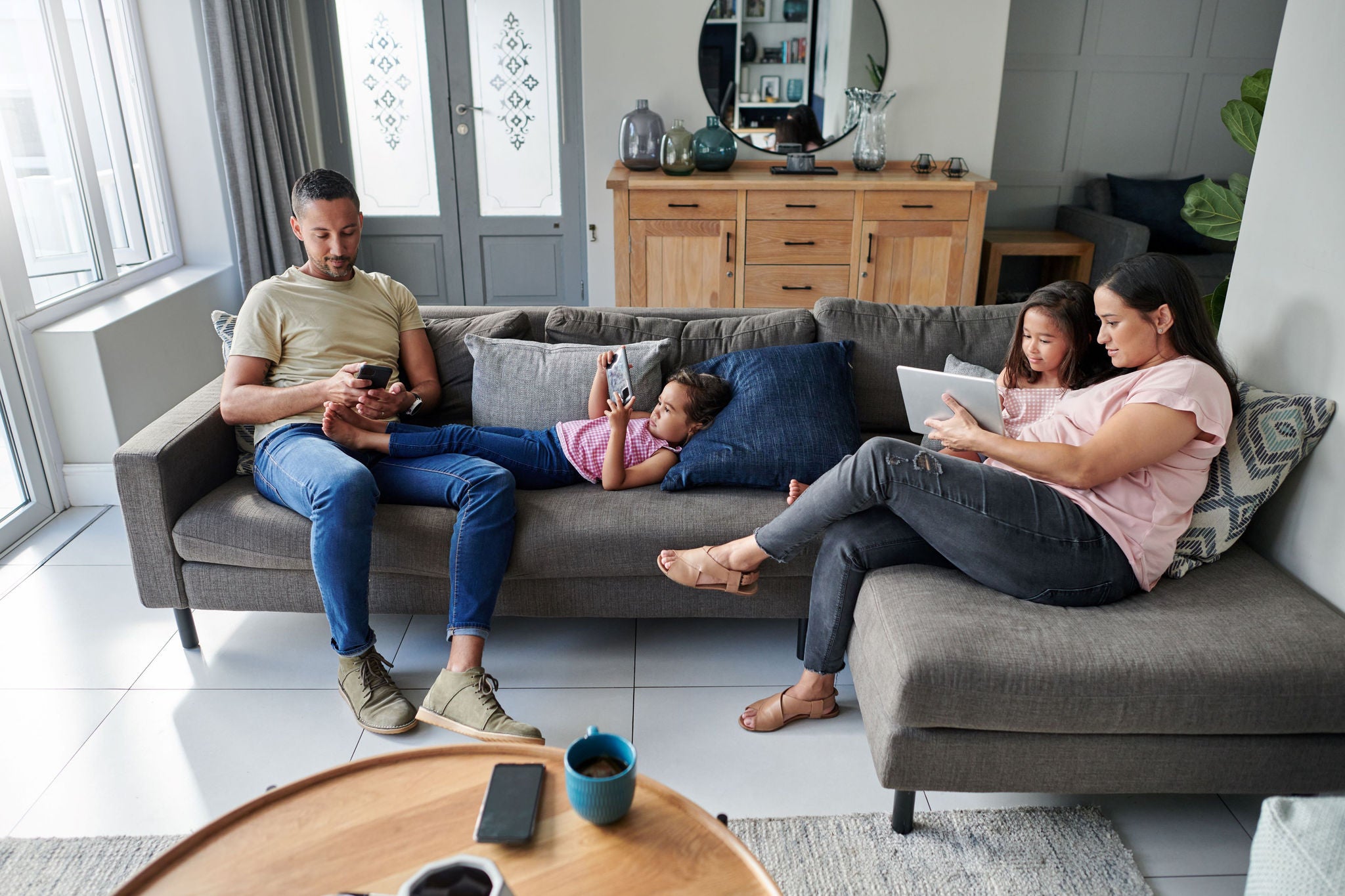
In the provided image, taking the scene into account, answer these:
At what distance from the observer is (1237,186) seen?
2850 millimetres

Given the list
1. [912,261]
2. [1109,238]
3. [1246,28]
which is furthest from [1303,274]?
[1246,28]

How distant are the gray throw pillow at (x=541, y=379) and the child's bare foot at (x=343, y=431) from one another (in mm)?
324

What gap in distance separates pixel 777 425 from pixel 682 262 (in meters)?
1.97

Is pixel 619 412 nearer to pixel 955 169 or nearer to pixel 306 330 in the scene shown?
pixel 306 330

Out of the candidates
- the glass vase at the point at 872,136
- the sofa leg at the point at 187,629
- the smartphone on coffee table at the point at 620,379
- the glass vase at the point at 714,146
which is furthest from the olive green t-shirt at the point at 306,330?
the glass vase at the point at 872,136

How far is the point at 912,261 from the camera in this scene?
3994 millimetres

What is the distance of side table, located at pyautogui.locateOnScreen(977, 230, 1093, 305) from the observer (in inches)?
170

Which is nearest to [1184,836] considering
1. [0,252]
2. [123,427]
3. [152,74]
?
[123,427]

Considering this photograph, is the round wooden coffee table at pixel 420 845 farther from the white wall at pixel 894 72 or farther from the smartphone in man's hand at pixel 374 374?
the white wall at pixel 894 72

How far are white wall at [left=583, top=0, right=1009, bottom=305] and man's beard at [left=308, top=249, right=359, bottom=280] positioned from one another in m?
2.03

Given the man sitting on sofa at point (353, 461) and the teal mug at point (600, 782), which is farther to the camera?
the man sitting on sofa at point (353, 461)

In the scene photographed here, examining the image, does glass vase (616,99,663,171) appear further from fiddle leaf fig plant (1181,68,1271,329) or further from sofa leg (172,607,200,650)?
sofa leg (172,607,200,650)

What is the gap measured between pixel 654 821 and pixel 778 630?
1.15m

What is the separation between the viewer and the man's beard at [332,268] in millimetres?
2213
